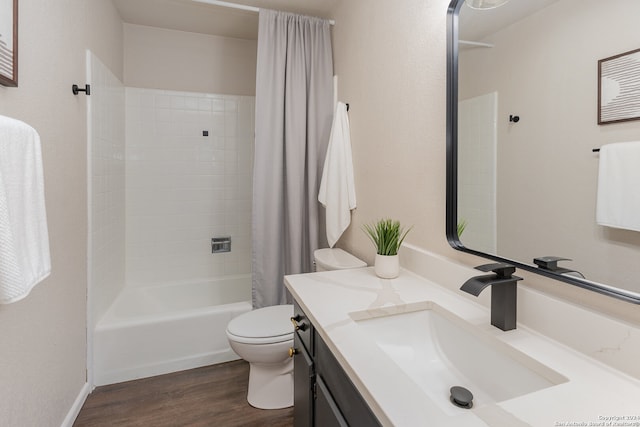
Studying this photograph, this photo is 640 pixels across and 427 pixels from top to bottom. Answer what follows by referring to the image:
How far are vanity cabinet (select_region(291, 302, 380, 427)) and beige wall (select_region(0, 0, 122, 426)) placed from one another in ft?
3.26

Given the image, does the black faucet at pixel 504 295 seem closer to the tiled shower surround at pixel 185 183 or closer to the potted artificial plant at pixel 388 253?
the potted artificial plant at pixel 388 253

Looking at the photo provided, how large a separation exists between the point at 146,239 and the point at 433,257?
2.37m

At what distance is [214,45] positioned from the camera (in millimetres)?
2812

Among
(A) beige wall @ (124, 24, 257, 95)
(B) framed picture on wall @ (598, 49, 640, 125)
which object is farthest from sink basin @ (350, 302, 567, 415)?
(A) beige wall @ (124, 24, 257, 95)

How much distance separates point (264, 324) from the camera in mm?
1773

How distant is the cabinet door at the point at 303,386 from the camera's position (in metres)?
1.05

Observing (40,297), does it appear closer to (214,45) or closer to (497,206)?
(497,206)

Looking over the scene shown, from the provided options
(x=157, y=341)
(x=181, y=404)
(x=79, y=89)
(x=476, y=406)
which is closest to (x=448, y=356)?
(x=476, y=406)

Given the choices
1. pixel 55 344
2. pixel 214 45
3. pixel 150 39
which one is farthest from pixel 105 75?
pixel 55 344

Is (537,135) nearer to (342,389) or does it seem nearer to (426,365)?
(426,365)

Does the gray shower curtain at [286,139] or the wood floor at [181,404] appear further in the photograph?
the gray shower curtain at [286,139]

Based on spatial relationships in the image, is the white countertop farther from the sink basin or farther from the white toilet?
the white toilet

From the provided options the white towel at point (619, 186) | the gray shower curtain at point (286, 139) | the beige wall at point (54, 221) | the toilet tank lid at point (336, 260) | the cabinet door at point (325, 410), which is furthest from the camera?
the gray shower curtain at point (286, 139)

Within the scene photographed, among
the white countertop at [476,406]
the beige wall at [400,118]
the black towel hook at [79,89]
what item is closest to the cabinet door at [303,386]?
the white countertop at [476,406]
